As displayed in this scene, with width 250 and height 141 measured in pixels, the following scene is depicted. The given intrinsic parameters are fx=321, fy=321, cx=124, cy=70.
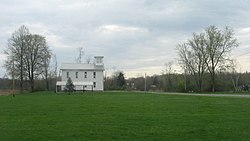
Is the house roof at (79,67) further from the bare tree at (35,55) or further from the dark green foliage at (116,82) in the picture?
the dark green foliage at (116,82)

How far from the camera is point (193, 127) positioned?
35.1 feet

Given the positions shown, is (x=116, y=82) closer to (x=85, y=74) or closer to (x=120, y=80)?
(x=120, y=80)

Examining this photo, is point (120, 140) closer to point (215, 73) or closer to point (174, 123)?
point (174, 123)

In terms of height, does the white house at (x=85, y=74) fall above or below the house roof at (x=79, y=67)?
below

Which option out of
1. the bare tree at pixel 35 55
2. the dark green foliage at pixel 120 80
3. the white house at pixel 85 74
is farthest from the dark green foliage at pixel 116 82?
the bare tree at pixel 35 55

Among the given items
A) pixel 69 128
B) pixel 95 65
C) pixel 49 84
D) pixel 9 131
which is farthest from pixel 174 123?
pixel 49 84

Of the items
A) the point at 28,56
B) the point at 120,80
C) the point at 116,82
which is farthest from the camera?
the point at 116,82

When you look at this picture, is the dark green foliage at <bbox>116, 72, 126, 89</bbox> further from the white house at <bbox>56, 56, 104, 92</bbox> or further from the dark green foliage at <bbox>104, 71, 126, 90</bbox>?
the white house at <bbox>56, 56, 104, 92</bbox>

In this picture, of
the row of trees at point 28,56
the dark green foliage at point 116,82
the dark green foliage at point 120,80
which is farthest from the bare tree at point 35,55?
the dark green foliage at point 120,80

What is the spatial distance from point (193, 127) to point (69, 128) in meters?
4.11

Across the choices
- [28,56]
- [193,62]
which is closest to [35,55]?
[28,56]

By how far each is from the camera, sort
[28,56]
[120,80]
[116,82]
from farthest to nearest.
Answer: [116,82] < [120,80] < [28,56]

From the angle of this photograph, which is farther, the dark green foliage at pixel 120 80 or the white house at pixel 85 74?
the dark green foliage at pixel 120 80

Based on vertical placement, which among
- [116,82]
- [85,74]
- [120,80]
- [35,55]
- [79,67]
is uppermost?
[35,55]
